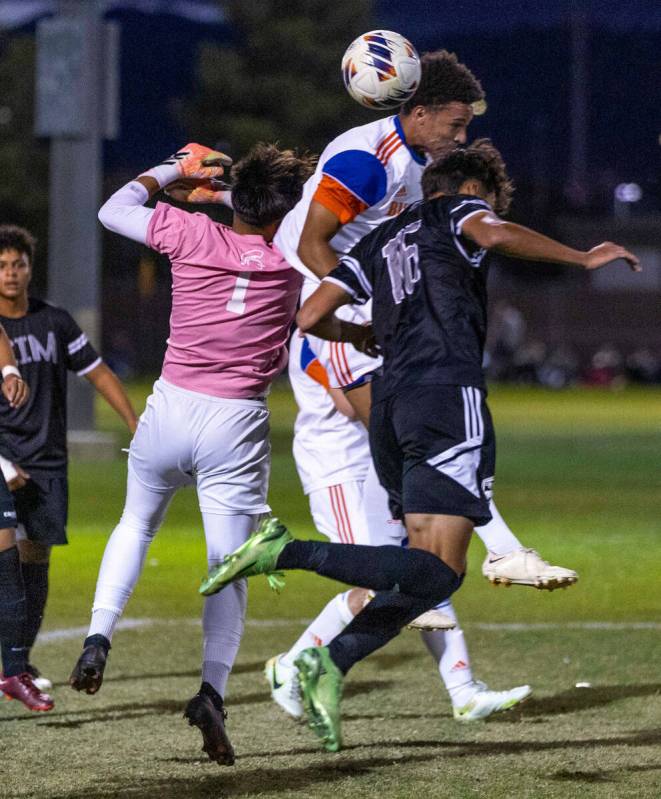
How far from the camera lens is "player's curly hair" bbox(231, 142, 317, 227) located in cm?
658

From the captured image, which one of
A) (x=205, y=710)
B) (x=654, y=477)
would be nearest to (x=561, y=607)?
(x=205, y=710)

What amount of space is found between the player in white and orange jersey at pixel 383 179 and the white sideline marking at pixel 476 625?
10.8ft

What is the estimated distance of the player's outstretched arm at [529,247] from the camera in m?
5.64

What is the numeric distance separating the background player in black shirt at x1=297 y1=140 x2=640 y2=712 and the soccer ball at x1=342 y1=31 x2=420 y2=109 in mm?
1025

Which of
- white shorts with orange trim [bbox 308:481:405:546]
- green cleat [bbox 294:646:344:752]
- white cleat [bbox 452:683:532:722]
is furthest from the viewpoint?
white shorts with orange trim [bbox 308:481:405:546]

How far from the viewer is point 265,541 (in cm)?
566

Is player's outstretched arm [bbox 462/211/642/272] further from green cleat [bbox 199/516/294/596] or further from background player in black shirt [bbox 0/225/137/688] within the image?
background player in black shirt [bbox 0/225/137/688]

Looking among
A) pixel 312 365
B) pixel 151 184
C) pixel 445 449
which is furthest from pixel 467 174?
pixel 312 365

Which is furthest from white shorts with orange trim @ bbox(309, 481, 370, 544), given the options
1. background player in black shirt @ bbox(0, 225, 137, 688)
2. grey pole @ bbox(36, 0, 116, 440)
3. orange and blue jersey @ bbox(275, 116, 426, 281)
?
grey pole @ bbox(36, 0, 116, 440)

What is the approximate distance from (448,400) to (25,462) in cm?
321

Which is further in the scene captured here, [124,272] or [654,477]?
[124,272]

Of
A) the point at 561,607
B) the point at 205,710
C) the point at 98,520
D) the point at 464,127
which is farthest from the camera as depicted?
the point at 98,520

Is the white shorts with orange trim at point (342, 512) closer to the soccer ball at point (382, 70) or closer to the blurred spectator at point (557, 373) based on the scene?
the soccer ball at point (382, 70)

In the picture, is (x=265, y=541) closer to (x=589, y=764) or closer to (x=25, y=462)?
(x=589, y=764)
